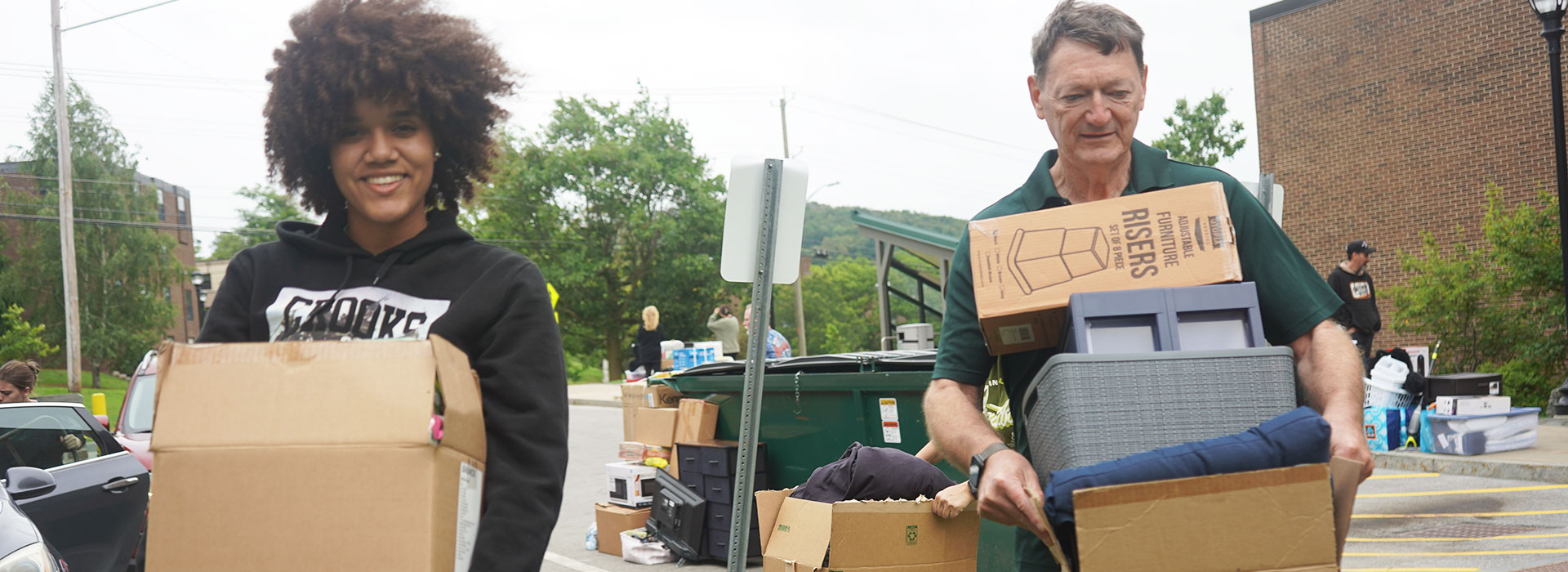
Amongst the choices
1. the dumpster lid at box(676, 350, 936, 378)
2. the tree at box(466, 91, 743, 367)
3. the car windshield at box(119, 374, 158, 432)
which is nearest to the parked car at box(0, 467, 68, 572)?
the dumpster lid at box(676, 350, 936, 378)

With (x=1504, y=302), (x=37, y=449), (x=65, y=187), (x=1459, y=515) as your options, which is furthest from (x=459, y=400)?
(x=65, y=187)

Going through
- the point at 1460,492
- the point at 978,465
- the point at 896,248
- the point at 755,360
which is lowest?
the point at 1460,492

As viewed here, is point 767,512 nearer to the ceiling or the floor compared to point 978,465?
nearer to the floor

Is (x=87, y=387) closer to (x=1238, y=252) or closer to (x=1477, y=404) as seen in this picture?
(x=1477, y=404)

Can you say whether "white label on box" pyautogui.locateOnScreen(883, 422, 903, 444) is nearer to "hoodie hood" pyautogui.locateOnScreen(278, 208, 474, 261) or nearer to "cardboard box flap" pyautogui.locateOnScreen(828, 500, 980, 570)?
"cardboard box flap" pyautogui.locateOnScreen(828, 500, 980, 570)

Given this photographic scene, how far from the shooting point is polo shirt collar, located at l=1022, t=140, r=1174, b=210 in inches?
102

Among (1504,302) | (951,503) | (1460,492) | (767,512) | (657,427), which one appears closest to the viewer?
(951,503)

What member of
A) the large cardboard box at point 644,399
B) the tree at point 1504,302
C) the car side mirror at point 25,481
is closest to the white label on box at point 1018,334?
the car side mirror at point 25,481

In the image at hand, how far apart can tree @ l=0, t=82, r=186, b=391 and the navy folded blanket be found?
168 feet

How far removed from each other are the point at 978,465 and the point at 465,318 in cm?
103

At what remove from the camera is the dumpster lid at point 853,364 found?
7.27 metres

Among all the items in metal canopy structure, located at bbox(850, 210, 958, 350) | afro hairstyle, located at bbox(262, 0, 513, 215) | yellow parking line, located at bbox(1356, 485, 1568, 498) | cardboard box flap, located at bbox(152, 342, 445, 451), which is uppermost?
metal canopy structure, located at bbox(850, 210, 958, 350)

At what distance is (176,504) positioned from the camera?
162 cm

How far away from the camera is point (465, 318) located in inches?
74.0
